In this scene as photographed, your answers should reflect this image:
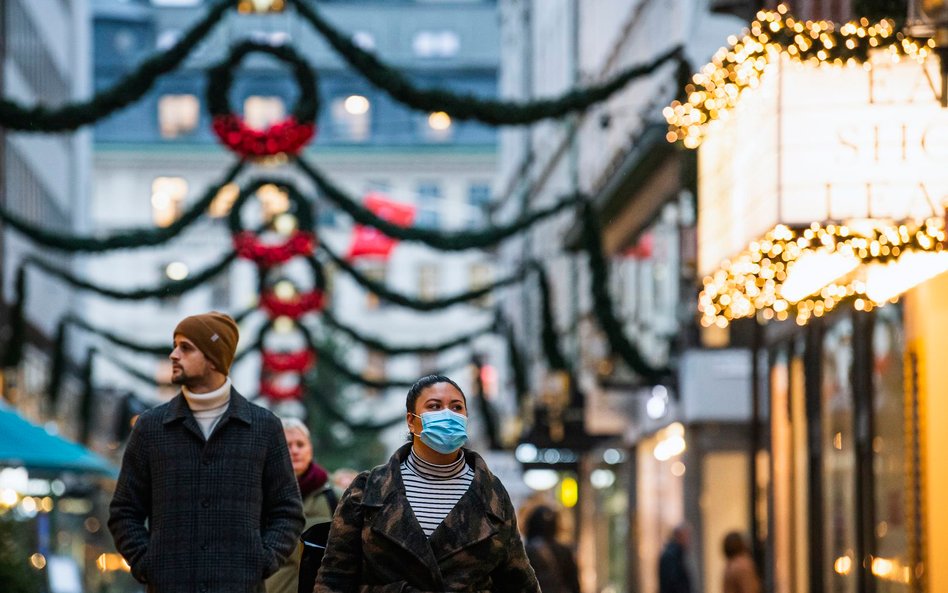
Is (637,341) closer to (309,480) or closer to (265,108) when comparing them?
(309,480)

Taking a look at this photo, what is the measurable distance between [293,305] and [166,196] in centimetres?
6076

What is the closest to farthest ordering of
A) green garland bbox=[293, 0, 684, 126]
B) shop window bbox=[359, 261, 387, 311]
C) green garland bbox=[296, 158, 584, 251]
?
green garland bbox=[293, 0, 684, 126]
green garland bbox=[296, 158, 584, 251]
shop window bbox=[359, 261, 387, 311]

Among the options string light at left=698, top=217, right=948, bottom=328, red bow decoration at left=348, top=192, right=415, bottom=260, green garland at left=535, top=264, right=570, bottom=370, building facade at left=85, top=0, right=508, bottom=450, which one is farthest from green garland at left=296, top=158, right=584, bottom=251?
building facade at left=85, top=0, right=508, bottom=450

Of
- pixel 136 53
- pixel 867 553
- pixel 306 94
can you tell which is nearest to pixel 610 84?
pixel 306 94

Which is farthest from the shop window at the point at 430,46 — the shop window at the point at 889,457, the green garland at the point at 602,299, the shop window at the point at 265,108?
the shop window at the point at 889,457

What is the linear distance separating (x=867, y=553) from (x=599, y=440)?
18807 millimetres

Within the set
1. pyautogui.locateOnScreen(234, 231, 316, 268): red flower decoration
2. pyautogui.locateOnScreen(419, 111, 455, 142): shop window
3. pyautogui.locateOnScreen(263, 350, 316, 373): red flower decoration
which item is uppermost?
pyautogui.locateOnScreen(419, 111, 455, 142): shop window

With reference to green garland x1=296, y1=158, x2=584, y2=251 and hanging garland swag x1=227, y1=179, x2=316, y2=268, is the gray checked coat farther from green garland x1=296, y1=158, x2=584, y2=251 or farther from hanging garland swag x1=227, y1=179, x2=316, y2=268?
hanging garland swag x1=227, y1=179, x2=316, y2=268

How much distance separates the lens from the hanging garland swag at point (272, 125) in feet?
78.7

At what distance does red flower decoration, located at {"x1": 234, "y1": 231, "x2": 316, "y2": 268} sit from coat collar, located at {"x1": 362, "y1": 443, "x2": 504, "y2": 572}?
23.3 meters

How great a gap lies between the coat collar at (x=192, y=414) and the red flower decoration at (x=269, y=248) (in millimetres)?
22205

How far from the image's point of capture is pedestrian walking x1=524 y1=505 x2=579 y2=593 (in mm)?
15602

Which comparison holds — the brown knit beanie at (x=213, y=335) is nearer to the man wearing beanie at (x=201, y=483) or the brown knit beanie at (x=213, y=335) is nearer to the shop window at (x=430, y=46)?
the man wearing beanie at (x=201, y=483)

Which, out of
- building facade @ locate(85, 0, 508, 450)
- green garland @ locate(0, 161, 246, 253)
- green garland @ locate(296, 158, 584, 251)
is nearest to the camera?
green garland @ locate(0, 161, 246, 253)
